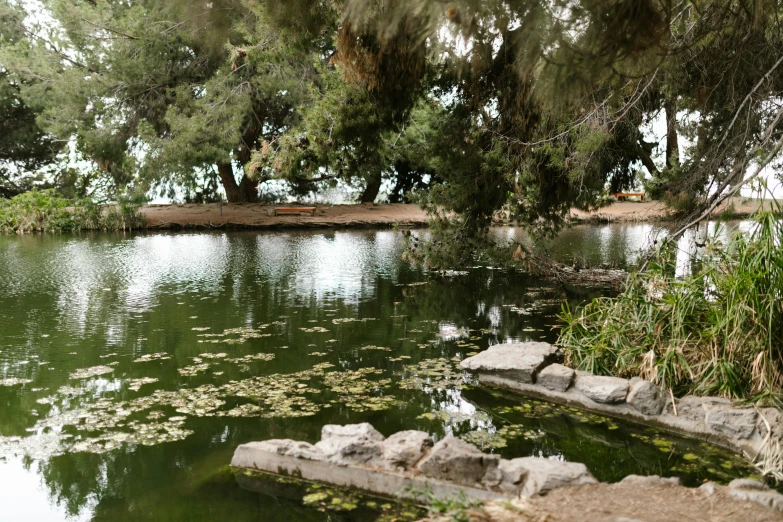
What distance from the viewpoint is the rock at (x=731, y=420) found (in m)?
4.37

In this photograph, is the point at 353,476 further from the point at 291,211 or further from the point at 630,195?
the point at 630,195

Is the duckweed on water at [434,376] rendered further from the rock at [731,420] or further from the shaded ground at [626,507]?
the shaded ground at [626,507]

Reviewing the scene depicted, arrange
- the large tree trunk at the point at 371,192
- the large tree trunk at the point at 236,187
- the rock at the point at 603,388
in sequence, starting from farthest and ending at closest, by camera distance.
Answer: the large tree trunk at the point at 371,192, the large tree trunk at the point at 236,187, the rock at the point at 603,388

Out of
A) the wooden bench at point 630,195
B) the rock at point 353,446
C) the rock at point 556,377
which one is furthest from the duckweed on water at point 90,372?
the wooden bench at point 630,195

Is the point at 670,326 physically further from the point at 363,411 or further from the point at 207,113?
the point at 207,113

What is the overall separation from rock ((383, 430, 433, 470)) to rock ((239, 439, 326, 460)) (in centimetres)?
36

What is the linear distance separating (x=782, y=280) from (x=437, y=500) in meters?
2.98

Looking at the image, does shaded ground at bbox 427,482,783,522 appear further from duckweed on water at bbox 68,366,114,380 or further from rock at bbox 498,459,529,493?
duckweed on water at bbox 68,366,114,380

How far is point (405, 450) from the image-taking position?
375 centimetres

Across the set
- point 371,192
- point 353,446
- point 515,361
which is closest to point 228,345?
point 515,361

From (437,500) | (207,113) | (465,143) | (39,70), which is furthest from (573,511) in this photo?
(39,70)

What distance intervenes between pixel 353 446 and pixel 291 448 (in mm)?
365

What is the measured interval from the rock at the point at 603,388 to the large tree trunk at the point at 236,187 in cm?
1876

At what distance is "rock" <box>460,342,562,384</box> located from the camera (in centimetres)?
546
